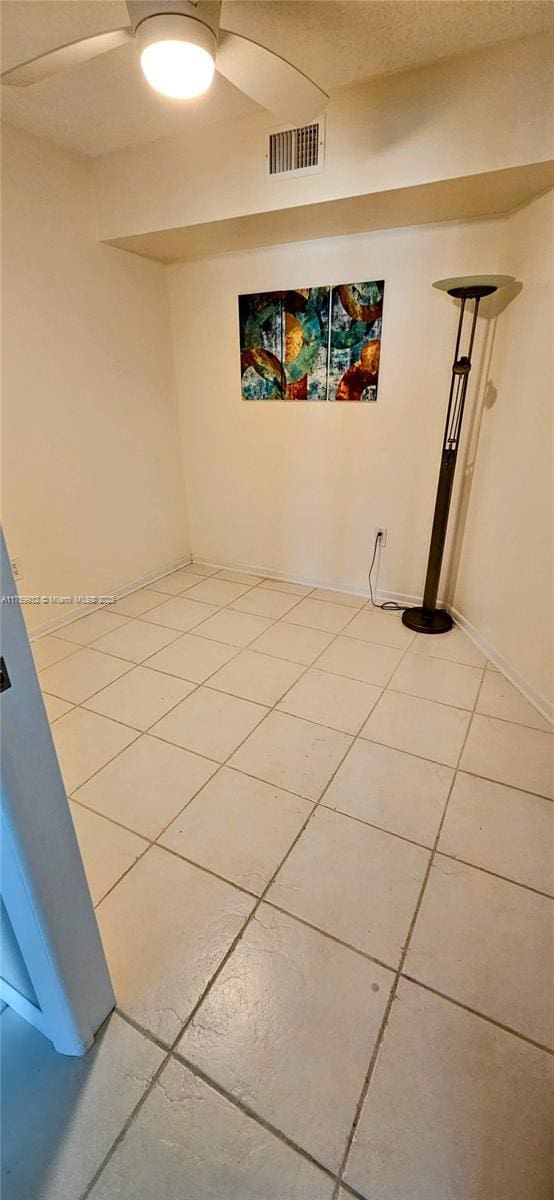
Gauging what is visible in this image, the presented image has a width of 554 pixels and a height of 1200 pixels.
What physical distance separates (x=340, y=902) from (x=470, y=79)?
9.34 ft

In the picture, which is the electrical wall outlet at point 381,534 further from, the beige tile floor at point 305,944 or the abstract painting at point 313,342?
the beige tile floor at point 305,944

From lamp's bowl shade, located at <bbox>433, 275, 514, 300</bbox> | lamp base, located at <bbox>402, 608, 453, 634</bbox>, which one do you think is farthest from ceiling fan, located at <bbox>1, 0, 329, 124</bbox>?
lamp base, located at <bbox>402, 608, 453, 634</bbox>

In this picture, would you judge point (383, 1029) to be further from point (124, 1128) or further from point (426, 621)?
point (426, 621)

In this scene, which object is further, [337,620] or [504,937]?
[337,620]

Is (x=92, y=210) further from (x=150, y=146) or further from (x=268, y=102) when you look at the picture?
(x=268, y=102)

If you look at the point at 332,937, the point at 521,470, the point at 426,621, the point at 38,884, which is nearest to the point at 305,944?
the point at 332,937

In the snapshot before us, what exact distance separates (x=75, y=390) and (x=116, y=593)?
1.28 m

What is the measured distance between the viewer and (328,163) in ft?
6.77

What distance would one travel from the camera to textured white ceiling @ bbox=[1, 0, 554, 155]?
1.52 m

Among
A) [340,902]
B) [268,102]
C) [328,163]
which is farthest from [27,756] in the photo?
[328,163]

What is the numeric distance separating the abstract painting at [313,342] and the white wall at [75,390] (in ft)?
2.25

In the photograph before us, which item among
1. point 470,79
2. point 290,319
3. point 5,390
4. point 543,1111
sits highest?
point 470,79

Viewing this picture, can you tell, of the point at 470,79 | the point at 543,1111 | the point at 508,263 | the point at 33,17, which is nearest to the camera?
the point at 543,1111

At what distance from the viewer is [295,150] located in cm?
212
